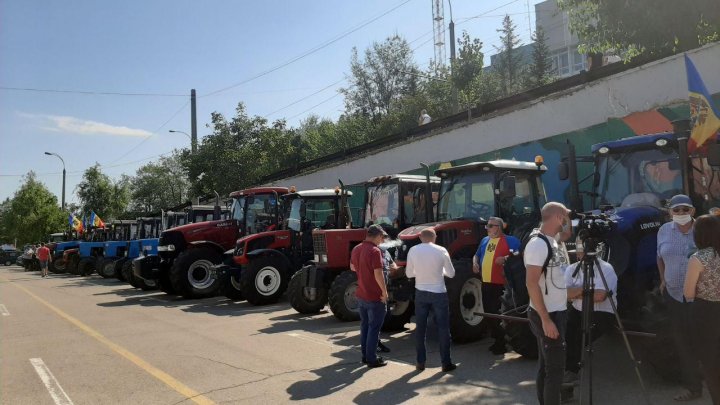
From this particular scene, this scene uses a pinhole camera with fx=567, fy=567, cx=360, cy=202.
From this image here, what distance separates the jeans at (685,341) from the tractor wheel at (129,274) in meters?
17.3

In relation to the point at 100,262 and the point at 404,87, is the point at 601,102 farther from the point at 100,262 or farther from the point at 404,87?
the point at 404,87

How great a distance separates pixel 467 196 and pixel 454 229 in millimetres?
671

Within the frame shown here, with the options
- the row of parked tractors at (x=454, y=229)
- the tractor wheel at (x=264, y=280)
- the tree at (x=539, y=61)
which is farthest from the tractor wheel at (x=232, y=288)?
the tree at (x=539, y=61)

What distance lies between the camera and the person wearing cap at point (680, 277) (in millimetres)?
4715

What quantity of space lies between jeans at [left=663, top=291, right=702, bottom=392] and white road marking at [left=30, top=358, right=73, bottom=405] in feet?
19.0

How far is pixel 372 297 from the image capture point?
6.95 meters

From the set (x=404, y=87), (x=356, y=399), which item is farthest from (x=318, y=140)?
(x=356, y=399)

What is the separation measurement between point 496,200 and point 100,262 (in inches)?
882

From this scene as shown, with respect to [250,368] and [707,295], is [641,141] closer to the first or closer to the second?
[707,295]

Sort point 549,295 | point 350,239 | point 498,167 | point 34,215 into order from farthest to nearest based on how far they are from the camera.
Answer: point 34,215, point 350,239, point 498,167, point 549,295

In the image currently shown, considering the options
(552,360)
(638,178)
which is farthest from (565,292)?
(638,178)

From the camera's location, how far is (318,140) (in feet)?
166

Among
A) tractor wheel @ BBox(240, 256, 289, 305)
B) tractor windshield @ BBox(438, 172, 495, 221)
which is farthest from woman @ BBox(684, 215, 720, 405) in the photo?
tractor wheel @ BBox(240, 256, 289, 305)

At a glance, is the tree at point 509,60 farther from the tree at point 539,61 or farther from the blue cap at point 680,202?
the blue cap at point 680,202
